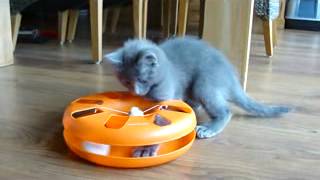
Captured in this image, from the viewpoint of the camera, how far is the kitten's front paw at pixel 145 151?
3.62ft

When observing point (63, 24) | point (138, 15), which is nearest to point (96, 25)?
point (138, 15)

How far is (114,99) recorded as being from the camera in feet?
4.38

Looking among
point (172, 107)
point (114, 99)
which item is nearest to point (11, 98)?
point (114, 99)

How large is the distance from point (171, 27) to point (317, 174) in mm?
2386

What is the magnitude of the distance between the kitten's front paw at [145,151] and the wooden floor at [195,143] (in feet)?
0.13

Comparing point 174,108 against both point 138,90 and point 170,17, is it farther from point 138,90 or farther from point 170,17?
point 170,17

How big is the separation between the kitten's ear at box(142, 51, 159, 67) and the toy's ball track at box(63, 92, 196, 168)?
13 cm

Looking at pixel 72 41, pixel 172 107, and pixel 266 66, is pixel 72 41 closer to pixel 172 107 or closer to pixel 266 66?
pixel 266 66

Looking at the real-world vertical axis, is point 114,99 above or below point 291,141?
above

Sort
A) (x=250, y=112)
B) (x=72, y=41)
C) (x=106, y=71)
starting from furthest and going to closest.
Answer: (x=72, y=41), (x=106, y=71), (x=250, y=112)

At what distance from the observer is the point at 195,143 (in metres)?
1.28

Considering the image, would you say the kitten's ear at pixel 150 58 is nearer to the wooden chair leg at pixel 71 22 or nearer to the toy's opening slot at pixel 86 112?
the toy's opening slot at pixel 86 112

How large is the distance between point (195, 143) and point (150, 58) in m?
0.29

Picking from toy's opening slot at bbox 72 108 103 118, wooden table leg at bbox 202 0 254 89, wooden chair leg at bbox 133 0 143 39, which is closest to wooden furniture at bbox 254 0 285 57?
wooden chair leg at bbox 133 0 143 39
